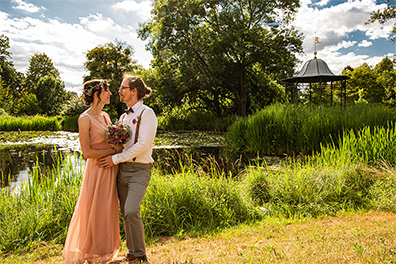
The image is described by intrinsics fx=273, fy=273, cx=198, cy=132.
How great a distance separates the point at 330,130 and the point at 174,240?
737 centimetres

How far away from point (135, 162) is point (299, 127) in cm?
813

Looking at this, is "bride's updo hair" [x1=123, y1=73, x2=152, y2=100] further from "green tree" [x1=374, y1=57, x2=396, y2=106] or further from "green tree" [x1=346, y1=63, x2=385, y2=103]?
"green tree" [x1=346, y1=63, x2=385, y2=103]

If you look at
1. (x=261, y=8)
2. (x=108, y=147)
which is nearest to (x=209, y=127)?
(x=261, y=8)

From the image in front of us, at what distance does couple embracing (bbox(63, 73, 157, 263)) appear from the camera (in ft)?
8.95

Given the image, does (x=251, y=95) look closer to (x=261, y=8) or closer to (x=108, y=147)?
(x=261, y=8)

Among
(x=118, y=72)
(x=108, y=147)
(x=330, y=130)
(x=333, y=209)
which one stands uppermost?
(x=118, y=72)

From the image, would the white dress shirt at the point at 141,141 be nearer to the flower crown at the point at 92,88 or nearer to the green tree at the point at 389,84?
the flower crown at the point at 92,88

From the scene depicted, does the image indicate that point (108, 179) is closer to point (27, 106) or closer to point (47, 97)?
point (27, 106)

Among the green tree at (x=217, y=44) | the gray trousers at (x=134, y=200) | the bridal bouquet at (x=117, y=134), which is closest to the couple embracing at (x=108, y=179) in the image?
the gray trousers at (x=134, y=200)

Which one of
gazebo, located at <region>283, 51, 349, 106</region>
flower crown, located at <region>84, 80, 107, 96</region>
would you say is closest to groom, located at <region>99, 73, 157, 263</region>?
flower crown, located at <region>84, 80, 107, 96</region>

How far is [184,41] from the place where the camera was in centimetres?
1933

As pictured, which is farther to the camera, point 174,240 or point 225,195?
point 225,195

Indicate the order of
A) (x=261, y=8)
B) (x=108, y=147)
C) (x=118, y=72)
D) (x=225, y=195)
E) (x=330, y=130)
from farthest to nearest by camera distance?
(x=118, y=72) → (x=261, y=8) → (x=330, y=130) → (x=225, y=195) → (x=108, y=147)

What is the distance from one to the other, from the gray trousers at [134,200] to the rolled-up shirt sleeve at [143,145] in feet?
0.32
